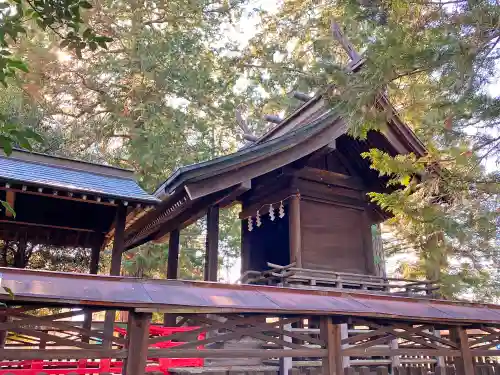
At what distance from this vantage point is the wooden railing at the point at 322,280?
7093mm

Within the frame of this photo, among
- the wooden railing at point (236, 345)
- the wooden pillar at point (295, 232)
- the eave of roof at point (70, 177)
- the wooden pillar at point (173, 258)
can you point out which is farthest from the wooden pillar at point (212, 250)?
the wooden pillar at point (173, 258)

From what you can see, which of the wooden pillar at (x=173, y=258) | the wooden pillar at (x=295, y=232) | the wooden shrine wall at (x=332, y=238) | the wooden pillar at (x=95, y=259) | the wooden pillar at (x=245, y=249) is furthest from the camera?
the wooden pillar at (x=245, y=249)

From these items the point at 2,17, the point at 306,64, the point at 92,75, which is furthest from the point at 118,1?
the point at 2,17

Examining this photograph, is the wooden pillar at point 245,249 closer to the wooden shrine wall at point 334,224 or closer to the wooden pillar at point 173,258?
the wooden pillar at point 173,258

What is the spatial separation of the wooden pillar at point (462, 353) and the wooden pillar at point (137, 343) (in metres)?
4.31

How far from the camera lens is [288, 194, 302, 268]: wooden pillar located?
782 centimetres

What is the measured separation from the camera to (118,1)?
1516 cm

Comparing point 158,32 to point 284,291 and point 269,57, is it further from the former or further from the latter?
point 284,291

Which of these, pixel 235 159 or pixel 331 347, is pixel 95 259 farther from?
pixel 331 347

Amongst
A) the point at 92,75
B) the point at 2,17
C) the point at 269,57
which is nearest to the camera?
the point at 2,17

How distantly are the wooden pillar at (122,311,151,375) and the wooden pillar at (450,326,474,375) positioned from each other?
4.31m

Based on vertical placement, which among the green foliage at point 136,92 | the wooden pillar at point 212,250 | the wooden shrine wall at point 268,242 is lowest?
the wooden pillar at point 212,250

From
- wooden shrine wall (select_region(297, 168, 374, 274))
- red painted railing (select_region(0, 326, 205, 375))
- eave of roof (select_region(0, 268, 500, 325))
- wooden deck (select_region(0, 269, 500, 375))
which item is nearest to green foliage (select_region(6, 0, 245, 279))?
wooden shrine wall (select_region(297, 168, 374, 274))

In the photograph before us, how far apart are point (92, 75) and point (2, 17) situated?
14.2 metres
